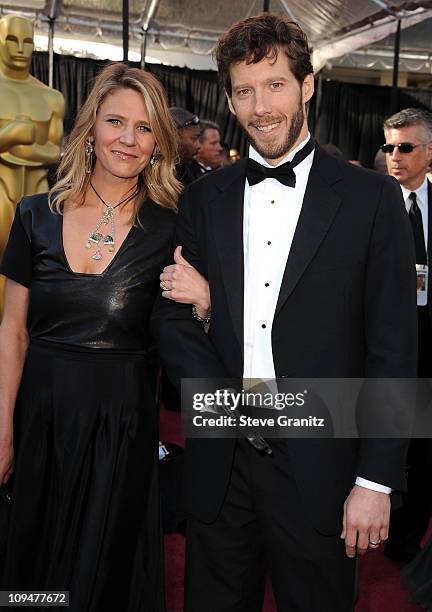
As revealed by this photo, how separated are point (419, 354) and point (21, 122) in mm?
2518

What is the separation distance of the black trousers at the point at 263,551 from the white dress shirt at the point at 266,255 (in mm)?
206

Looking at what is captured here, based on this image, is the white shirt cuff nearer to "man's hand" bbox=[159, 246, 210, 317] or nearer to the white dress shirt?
the white dress shirt

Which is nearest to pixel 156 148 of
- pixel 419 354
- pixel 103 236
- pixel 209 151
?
pixel 103 236

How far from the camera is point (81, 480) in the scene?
1.83 metres

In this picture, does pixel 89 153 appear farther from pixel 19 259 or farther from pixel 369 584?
pixel 369 584

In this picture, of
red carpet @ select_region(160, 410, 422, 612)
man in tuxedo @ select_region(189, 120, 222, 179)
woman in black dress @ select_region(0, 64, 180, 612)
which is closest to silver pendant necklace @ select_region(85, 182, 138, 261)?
woman in black dress @ select_region(0, 64, 180, 612)

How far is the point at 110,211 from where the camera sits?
76.2 inches

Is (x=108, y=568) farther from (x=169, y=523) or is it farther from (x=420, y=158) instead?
(x=420, y=158)

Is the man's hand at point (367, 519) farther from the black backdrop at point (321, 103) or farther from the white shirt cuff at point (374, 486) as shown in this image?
the black backdrop at point (321, 103)

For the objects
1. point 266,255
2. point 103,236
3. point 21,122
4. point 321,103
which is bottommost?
point 266,255

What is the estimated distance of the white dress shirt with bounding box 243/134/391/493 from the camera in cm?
151

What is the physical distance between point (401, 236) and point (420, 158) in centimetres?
189

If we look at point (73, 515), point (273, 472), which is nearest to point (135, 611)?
point (73, 515)

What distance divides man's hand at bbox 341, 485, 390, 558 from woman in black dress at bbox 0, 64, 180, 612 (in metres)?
0.68
